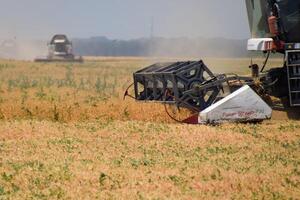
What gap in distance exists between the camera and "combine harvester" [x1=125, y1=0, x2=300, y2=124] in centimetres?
1330

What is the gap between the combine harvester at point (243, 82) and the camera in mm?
13305

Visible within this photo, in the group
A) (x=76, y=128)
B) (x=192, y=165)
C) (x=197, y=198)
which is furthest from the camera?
(x=76, y=128)

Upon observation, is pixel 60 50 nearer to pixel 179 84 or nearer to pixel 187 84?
pixel 179 84

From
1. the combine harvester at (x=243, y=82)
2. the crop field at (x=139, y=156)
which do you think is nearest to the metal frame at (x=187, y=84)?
the combine harvester at (x=243, y=82)

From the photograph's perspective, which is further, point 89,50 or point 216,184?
point 89,50

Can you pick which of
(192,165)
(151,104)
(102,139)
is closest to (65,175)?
(192,165)

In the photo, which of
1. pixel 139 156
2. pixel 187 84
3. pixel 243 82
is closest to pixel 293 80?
pixel 243 82

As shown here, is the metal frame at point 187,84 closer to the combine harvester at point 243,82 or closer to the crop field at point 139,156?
the combine harvester at point 243,82

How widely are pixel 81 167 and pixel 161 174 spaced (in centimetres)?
119

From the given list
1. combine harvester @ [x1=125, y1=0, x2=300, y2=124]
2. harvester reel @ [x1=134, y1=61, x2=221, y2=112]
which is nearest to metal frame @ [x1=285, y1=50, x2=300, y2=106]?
combine harvester @ [x1=125, y1=0, x2=300, y2=124]

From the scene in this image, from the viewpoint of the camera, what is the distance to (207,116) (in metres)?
13.1

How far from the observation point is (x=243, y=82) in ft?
48.2

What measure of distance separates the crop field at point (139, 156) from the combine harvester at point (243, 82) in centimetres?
37

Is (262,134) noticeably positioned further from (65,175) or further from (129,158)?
(65,175)
